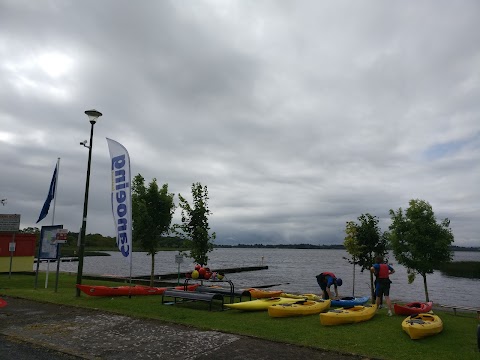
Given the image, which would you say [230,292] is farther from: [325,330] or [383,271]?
[383,271]

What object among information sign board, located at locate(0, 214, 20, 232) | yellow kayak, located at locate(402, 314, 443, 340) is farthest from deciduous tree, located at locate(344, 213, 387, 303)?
information sign board, located at locate(0, 214, 20, 232)

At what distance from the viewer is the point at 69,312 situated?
1234 cm

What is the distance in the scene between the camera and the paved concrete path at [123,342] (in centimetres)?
756

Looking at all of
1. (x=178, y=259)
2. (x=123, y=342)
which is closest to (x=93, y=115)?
(x=178, y=259)

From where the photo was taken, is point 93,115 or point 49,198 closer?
point 93,115

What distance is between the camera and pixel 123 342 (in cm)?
866

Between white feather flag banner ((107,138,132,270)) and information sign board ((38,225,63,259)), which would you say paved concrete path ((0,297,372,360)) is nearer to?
white feather flag banner ((107,138,132,270))

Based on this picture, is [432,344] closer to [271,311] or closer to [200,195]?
[271,311]

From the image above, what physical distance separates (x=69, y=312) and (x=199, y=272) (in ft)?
17.2

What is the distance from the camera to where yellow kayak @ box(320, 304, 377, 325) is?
33.5 ft

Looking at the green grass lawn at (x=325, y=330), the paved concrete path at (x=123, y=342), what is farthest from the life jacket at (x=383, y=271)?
the paved concrete path at (x=123, y=342)

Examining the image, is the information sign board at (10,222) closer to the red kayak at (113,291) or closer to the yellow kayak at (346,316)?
the red kayak at (113,291)

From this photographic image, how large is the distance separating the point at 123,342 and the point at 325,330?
5.34 metres

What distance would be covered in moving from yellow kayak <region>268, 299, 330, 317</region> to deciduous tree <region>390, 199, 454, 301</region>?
33.5ft
